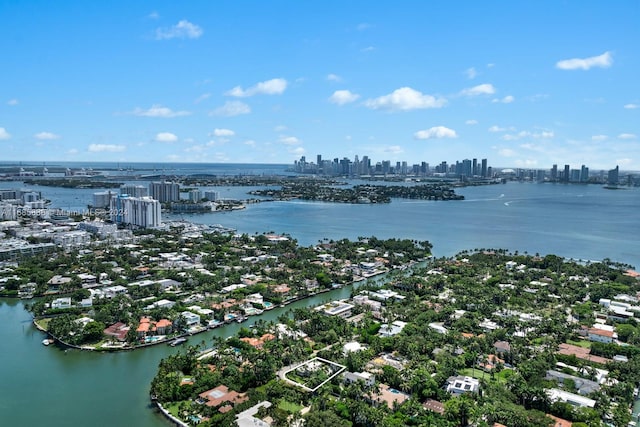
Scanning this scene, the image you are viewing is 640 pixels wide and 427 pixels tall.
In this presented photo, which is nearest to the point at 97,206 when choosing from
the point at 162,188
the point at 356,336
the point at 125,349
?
the point at 162,188

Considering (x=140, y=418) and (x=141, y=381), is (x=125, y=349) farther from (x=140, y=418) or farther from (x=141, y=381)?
(x=140, y=418)

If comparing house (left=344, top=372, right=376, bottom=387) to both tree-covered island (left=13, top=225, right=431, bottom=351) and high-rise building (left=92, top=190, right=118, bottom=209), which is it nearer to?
tree-covered island (left=13, top=225, right=431, bottom=351)

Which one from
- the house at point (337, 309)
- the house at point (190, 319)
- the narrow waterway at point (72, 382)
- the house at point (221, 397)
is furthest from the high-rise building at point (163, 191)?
the house at point (221, 397)

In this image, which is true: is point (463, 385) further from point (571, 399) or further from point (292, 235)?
point (292, 235)

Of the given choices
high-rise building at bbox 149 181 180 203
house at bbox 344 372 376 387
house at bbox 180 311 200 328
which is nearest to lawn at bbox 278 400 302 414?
house at bbox 344 372 376 387

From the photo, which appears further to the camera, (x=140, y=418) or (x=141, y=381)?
(x=141, y=381)

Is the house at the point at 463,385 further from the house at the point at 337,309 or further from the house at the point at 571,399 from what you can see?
the house at the point at 337,309
